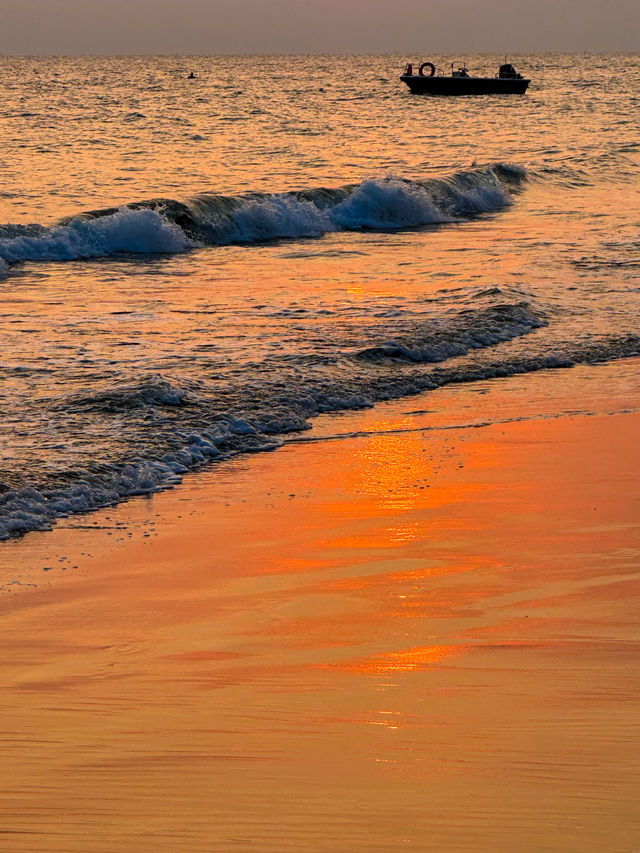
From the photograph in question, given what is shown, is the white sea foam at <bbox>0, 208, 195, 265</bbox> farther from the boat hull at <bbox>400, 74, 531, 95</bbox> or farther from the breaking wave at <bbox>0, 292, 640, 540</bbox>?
the boat hull at <bbox>400, 74, 531, 95</bbox>

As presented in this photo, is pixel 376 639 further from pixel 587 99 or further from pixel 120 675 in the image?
pixel 587 99

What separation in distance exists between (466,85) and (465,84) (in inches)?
4.3

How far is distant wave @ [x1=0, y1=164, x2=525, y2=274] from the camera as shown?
20453 mm

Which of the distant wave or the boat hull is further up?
the boat hull

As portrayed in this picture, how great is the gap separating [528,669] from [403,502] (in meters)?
2.41

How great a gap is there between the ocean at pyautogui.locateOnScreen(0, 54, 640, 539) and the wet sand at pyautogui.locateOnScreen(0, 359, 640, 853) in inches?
44.7

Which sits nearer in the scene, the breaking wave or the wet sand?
the wet sand

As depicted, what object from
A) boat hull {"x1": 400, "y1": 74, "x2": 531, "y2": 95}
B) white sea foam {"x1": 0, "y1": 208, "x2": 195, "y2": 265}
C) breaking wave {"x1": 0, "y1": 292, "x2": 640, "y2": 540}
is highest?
boat hull {"x1": 400, "y1": 74, "x2": 531, "y2": 95}

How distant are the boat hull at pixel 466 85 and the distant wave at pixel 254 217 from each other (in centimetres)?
4670

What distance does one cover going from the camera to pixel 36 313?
13828 millimetres

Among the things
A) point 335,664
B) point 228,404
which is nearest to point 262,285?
point 228,404

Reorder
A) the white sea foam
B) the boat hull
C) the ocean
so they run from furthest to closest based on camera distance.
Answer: the boat hull → the white sea foam → the ocean

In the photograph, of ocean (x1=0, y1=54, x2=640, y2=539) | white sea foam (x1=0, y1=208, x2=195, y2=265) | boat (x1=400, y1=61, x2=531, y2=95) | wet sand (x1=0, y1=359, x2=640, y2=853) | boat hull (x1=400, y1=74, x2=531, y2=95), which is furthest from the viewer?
boat (x1=400, y1=61, x2=531, y2=95)

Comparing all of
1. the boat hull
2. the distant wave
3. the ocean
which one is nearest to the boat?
the boat hull
